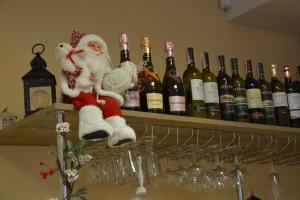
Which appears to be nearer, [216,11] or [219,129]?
[219,129]

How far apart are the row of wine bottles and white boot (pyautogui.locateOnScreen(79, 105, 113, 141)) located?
12.3 inches

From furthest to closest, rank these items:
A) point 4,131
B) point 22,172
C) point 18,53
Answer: point 18,53, point 22,172, point 4,131

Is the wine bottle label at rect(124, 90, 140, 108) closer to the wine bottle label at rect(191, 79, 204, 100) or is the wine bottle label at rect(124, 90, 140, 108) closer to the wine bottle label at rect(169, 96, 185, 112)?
the wine bottle label at rect(169, 96, 185, 112)

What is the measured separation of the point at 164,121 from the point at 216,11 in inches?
43.7

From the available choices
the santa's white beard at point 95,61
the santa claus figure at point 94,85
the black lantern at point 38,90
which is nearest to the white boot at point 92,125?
the santa claus figure at point 94,85

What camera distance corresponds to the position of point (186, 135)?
1.75 m

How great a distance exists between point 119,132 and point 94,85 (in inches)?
5.9

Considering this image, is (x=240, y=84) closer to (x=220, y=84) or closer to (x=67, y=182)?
(x=220, y=84)

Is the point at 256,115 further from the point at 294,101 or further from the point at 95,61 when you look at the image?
the point at 95,61

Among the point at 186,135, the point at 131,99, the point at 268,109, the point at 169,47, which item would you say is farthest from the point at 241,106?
the point at 131,99

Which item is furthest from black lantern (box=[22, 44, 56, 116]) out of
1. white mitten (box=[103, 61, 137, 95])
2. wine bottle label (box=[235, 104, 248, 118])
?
wine bottle label (box=[235, 104, 248, 118])

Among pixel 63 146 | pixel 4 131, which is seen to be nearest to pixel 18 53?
pixel 4 131

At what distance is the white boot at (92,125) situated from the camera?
118 cm

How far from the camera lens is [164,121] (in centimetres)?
150
